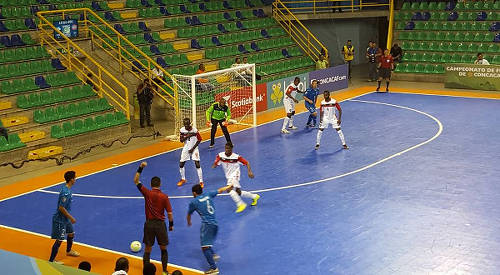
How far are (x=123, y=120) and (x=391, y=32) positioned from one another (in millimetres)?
18493

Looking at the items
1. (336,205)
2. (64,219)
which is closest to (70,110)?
(64,219)

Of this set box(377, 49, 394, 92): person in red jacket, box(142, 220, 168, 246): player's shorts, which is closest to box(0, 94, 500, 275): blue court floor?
box(142, 220, 168, 246): player's shorts

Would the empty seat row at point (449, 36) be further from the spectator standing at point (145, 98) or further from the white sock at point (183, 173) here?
the white sock at point (183, 173)

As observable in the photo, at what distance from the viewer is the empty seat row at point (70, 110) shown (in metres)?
23.6

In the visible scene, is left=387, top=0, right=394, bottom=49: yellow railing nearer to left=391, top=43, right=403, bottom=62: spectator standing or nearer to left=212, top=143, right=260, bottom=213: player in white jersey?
left=391, top=43, right=403, bottom=62: spectator standing

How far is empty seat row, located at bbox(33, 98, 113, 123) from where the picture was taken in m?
23.6

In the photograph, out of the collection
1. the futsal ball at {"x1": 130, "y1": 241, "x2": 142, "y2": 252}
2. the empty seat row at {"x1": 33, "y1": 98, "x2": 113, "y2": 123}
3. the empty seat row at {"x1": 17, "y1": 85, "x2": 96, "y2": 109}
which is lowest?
Answer: the futsal ball at {"x1": 130, "y1": 241, "x2": 142, "y2": 252}

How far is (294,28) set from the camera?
39.8 meters

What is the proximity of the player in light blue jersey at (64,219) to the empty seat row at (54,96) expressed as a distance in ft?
35.3

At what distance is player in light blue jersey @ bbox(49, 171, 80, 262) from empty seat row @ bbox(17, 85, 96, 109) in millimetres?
10766

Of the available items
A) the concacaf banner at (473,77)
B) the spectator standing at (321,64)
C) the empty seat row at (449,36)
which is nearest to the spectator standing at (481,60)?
the concacaf banner at (473,77)

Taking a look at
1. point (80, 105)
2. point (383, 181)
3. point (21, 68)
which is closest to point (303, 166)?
point (383, 181)

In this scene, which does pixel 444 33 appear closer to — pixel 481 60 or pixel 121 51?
pixel 481 60

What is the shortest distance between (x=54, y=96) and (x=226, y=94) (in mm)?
6660
